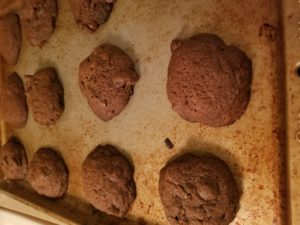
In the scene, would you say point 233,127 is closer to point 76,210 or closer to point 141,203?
point 141,203

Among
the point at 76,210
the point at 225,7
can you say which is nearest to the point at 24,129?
the point at 76,210

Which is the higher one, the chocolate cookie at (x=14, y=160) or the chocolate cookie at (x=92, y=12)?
the chocolate cookie at (x=92, y=12)

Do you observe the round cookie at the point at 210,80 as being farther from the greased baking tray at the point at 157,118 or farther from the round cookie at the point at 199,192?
the round cookie at the point at 199,192

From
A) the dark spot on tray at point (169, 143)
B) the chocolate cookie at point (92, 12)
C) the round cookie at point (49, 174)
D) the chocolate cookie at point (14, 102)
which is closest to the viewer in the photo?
the dark spot on tray at point (169, 143)

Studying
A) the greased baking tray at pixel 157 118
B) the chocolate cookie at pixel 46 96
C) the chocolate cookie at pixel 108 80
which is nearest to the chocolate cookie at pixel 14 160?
the greased baking tray at pixel 157 118

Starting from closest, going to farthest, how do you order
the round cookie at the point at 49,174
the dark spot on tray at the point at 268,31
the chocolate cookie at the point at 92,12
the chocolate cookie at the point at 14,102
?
the dark spot on tray at the point at 268,31 → the chocolate cookie at the point at 92,12 → the round cookie at the point at 49,174 → the chocolate cookie at the point at 14,102

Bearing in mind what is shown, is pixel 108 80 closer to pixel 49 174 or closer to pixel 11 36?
pixel 49 174

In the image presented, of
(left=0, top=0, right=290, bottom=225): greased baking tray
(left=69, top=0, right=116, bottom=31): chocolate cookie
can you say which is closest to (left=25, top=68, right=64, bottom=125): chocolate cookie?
(left=0, top=0, right=290, bottom=225): greased baking tray
